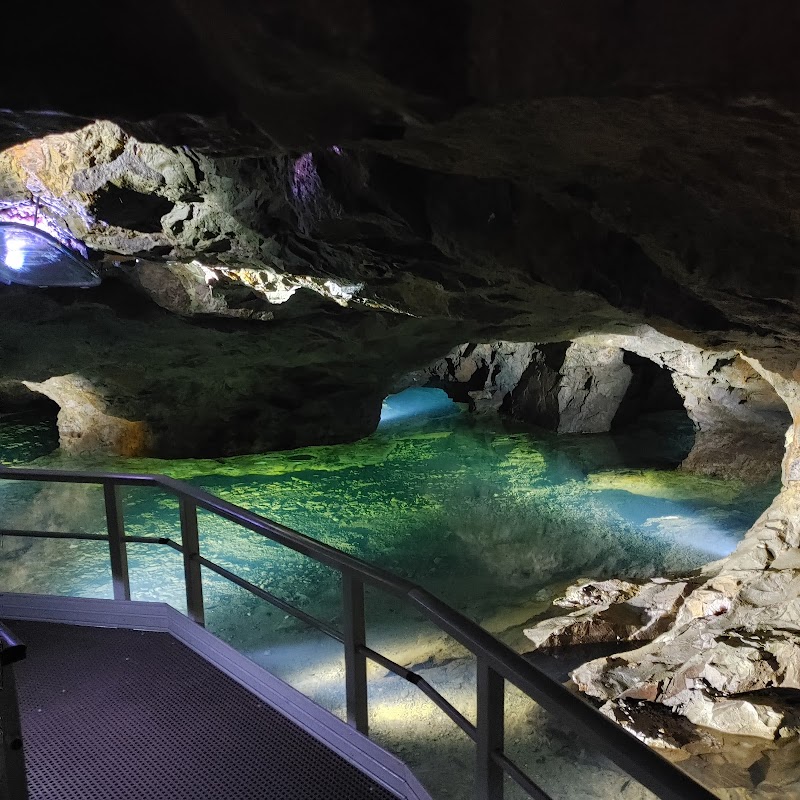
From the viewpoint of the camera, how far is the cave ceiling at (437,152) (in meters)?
2.10

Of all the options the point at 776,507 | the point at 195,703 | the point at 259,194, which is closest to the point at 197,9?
the point at 195,703

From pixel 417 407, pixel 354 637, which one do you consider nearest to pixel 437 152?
pixel 354 637

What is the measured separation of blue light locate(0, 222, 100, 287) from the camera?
18.6ft

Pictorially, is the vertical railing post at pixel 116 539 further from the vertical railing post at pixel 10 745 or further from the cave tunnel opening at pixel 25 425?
the cave tunnel opening at pixel 25 425

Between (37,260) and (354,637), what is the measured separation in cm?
556

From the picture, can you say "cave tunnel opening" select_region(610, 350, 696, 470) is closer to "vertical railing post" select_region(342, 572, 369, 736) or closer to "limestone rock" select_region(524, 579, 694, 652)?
"limestone rock" select_region(524, 579, 694, 652)

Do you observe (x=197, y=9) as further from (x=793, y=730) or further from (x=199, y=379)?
(x=199, y=379)

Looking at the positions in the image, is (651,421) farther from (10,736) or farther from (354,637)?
(10,736)

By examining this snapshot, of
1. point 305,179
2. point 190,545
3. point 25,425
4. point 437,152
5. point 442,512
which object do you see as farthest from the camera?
point 25,425

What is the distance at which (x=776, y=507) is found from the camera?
7.37 meters

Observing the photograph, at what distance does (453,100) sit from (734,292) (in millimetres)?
2875

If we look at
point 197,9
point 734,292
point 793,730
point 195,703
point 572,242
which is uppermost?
point 197,9

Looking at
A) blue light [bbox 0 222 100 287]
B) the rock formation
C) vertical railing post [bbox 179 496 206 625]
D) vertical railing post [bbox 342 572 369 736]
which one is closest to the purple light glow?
the rock formation

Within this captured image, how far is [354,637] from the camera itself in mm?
2416
